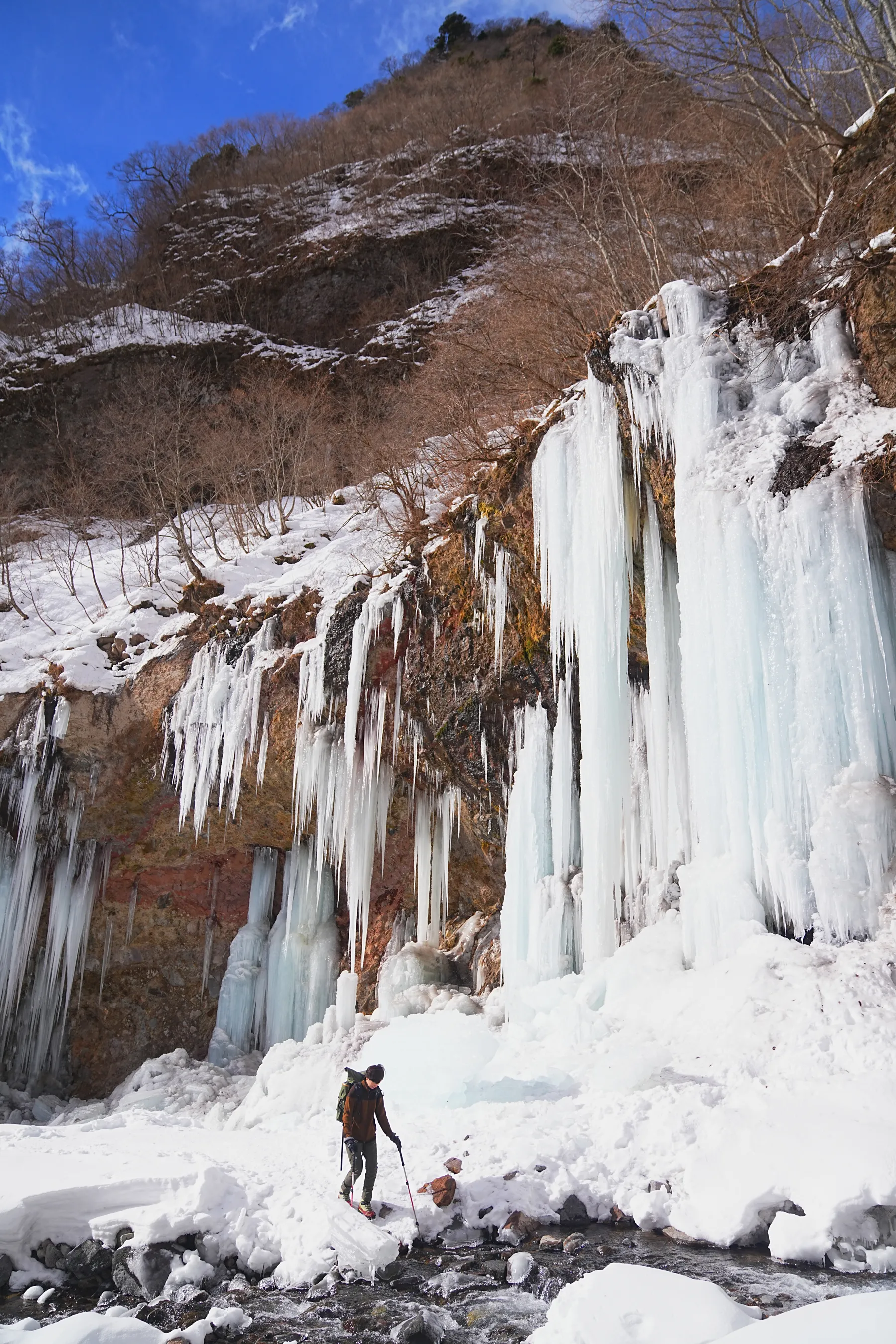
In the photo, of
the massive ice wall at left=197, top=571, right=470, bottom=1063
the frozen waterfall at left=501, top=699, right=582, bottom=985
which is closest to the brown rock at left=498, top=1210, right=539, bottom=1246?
the frozen waterfall at left=501, top=699, right=582, bottom=985

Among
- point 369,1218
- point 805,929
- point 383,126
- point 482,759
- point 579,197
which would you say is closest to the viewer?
point 369,1218

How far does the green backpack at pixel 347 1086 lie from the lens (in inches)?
213

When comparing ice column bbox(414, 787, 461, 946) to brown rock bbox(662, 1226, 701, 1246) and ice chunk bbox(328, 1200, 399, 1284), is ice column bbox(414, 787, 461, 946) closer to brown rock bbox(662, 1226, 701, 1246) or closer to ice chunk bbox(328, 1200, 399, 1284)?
ice chunk bbox(328, 1200, 399, 1284)

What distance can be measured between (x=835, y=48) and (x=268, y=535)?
12.4m

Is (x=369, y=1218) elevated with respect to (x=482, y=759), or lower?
lower

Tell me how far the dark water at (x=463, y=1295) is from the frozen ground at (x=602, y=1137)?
0.17m

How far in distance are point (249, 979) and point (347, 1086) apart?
8723mm

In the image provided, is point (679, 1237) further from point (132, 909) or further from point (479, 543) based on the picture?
point (132, 909)

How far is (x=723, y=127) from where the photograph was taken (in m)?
12.5

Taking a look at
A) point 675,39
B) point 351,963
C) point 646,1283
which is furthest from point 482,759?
point 675,39

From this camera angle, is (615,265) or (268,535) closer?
(615,265)

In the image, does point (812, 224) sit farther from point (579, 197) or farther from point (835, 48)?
point (579, 197)

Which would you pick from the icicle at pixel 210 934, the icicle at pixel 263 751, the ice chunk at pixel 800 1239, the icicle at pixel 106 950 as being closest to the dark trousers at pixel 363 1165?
the ice chunk at pixel 800 1239

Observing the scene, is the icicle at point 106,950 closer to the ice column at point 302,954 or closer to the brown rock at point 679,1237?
the ice column at point 302,954
